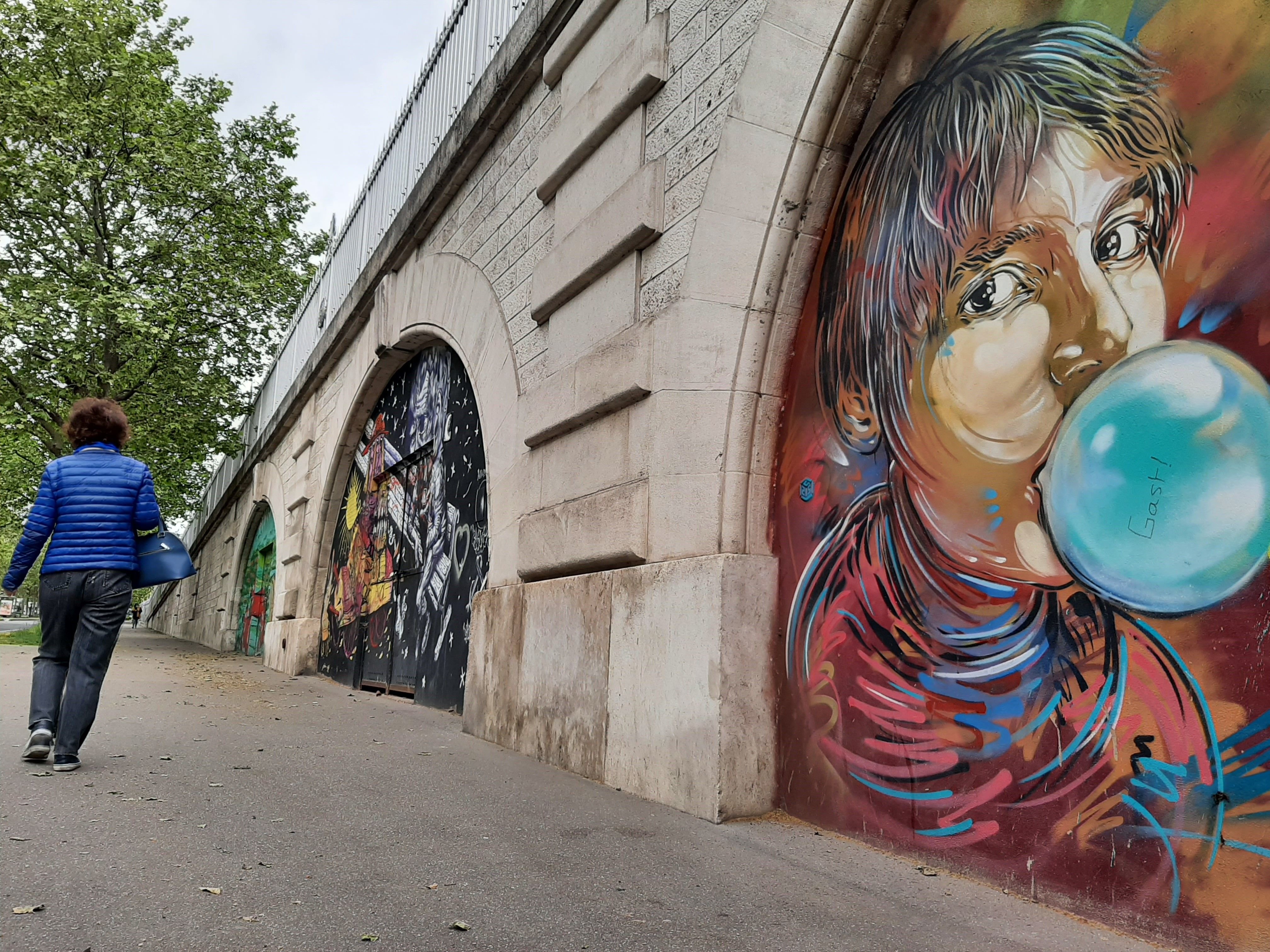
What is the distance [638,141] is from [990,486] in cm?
268

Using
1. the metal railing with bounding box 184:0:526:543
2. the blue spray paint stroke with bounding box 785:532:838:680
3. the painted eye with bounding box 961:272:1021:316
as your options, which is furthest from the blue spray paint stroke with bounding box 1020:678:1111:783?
the metal railing with bounding box 184:0:526:543

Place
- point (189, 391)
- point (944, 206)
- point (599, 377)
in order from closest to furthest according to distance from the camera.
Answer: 1. point (944, 206)
2. point (599, 377)
3. point (189, 391)

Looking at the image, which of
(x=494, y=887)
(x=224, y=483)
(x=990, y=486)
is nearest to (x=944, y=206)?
(x=990, y=486)

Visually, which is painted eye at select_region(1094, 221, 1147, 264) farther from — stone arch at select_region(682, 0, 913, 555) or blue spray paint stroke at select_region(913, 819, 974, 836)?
blue spray paint stroke at select_region(913, 819, 974, 836)

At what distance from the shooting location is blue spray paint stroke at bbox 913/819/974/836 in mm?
2637

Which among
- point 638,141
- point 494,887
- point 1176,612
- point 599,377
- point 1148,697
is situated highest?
point 638,141

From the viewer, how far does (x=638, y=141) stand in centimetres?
454

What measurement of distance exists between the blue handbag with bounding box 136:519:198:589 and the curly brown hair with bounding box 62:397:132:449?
1.68 feet

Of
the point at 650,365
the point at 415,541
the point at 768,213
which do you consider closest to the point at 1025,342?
the point at 768,213

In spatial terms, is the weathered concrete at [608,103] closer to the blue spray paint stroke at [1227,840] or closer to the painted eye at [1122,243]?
the painted eye at [1122,243]

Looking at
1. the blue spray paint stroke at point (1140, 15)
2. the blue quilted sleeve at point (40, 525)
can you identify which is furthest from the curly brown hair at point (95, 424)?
the blue spray paint stroke at point (1140, 15)

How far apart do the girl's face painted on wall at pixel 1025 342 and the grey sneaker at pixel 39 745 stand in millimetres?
3852

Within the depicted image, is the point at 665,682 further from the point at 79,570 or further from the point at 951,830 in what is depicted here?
the point at 79,570

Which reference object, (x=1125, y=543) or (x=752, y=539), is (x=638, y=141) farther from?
(x=1125, y=543)
